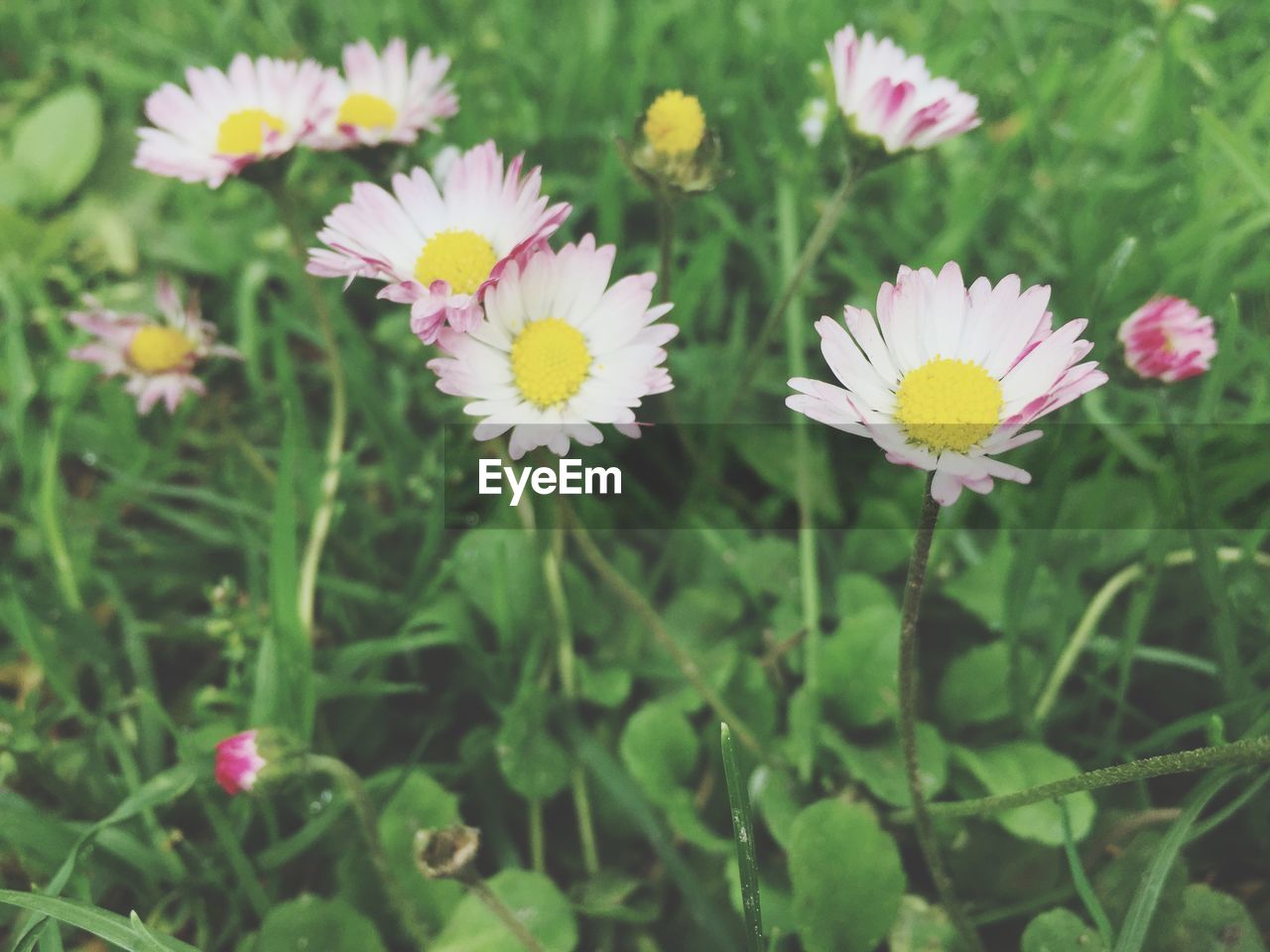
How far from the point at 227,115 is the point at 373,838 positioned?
0.85 metres

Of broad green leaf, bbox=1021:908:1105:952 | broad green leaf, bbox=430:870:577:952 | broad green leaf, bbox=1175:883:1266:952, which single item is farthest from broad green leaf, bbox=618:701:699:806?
broad green leaf, bbox=1175:883:1266:952

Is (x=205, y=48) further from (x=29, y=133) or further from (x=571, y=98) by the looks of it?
(x=571, y=98)

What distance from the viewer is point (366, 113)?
1117 mm

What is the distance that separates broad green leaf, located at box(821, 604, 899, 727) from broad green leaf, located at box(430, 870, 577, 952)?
0.36 metres

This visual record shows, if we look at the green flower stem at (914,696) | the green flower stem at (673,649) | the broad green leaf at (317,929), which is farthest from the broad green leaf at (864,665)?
the broad green leaf at (317,929)

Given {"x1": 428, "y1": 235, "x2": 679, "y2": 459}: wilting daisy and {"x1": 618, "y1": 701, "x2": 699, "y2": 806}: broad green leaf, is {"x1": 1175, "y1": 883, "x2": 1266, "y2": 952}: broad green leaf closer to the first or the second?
{"x1": 618, "y1": 701, "x2": 699, "y2": 806}: broad green leaf

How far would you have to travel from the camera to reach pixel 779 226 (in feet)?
4.58

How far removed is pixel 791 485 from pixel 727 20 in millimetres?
964

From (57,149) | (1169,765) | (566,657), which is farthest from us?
(57,149)

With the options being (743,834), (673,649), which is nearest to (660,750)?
(673,649)

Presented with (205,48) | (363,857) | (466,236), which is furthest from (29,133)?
(363,857)

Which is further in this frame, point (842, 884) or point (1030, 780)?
point (1030, 780)

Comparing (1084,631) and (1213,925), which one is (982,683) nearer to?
(1084,631)

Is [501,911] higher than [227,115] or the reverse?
the reverse
